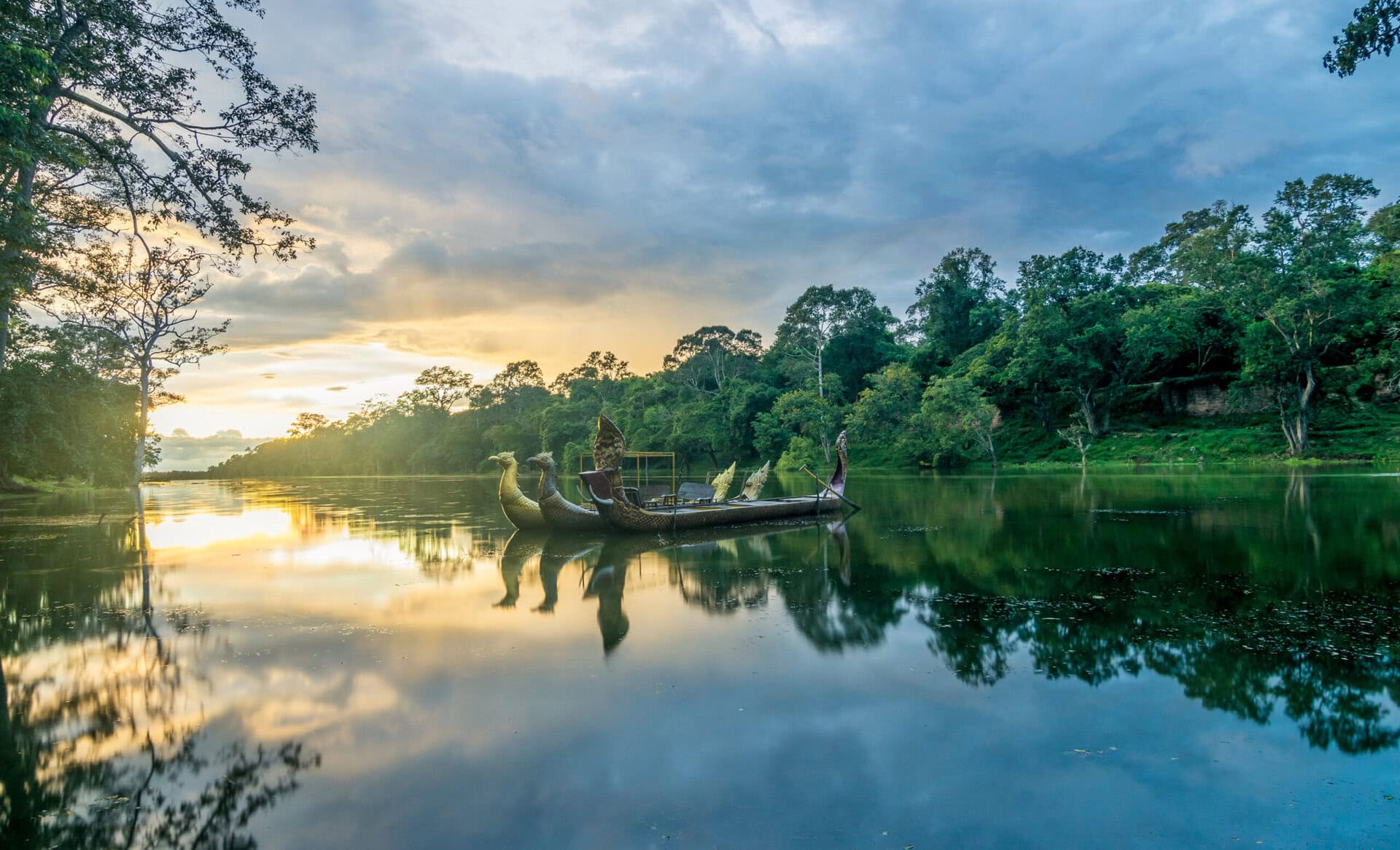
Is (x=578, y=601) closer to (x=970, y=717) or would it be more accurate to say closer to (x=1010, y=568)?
(x=970, y=717)

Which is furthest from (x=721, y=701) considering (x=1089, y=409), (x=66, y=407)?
(x=1089, y=409)

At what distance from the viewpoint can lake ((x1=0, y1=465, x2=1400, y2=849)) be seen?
10.7 ft

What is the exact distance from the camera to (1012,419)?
44.4 meters

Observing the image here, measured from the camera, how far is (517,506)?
14328 mm

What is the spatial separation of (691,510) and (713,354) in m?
46.4

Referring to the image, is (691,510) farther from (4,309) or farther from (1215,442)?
(1215,442)

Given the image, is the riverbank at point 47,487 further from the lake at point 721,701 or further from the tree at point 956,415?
the tree at point 956,415

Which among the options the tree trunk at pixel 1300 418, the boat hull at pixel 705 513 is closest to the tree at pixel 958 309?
the tree trunk at pixel 1300 418

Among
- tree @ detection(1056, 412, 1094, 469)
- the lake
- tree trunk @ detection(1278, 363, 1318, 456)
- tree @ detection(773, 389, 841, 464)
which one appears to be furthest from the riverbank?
tree trunk @ detection(1278, 363, 1318, 456)

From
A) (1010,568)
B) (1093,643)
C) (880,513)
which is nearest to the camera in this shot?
(1093,643)

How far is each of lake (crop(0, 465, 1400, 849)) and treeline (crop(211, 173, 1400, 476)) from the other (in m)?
29.1

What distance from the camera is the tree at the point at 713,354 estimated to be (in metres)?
59.9

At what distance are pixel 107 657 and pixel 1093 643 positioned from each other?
322 inches

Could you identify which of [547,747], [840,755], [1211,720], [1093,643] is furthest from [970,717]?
[547,747]
